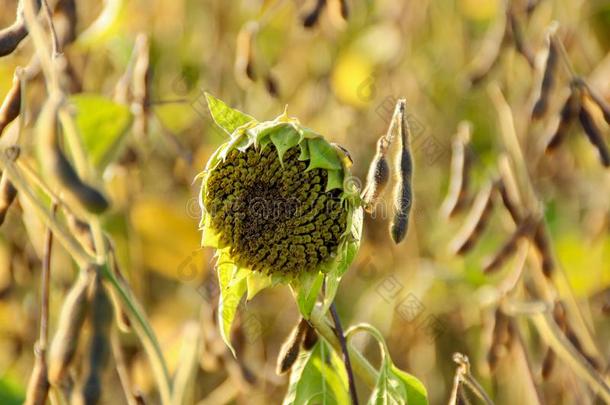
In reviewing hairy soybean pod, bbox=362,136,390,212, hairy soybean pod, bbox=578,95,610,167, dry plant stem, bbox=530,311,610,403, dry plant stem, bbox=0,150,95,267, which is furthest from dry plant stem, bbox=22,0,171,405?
hairy soybean pod, bbox=578,95,610,167

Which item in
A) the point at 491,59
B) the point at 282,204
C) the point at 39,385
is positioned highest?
the point at 491,59

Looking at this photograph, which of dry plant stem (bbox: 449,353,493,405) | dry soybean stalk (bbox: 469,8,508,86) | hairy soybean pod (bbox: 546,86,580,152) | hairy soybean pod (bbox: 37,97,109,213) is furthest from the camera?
dry soybean stalk (bbox: 469,8,508,86)

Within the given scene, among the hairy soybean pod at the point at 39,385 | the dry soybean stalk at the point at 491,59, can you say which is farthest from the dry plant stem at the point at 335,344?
the dry soybean stalk at the point at 491,59

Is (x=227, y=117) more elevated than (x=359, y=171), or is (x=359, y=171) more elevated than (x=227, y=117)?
(x=227, y=117)

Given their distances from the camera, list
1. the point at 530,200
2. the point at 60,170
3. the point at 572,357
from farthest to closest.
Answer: the point at 530,200
the point at 572,357
the point at 60,170

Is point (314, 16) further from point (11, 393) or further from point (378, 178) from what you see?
point (11, 393)

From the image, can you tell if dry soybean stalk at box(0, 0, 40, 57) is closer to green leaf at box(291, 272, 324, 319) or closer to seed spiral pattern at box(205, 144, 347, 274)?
seed spiral pattern at box(205, 144, 347, 274)

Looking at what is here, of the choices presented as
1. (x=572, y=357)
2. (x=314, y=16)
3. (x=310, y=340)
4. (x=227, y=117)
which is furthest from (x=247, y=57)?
(x=572, y=357)
